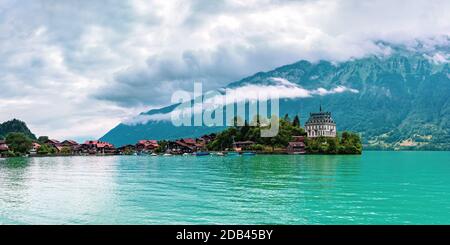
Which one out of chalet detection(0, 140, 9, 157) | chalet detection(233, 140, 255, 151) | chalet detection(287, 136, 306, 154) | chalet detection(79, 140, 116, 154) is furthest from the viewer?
chalet detection(79, 140, 116, 154)

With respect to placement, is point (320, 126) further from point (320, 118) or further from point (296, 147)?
point (296, 147)

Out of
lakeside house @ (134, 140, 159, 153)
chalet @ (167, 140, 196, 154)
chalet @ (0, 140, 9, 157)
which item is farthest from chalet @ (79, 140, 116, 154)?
chalet @ (0, 140, 9, 157)

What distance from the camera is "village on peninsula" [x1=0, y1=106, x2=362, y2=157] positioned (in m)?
78.6

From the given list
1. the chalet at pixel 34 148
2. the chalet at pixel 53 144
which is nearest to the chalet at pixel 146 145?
the chalet at pixel 53 144

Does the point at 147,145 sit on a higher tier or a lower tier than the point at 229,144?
lower

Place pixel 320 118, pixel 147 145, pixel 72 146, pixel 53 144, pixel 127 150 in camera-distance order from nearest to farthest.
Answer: pixel 53 144 → pixel 72 146 → pixel 147 145 → pixel 127 150 → pixel 320 118

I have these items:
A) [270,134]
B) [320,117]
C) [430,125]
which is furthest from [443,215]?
[430,125]

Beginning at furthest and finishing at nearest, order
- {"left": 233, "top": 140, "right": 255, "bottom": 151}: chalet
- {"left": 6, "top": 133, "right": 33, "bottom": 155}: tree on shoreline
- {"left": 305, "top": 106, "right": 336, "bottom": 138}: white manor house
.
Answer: {"left": 305, "top": 106, "right": 336, "bottom": 138}: white manor house → {"left": 233, "top": 140, "right": 255, "bottom": 151}: chalet → {"left": 6, "top": 133, "right": 33, "bottom": 155}: tree on shoreline

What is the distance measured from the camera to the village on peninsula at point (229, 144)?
78625 millimetres

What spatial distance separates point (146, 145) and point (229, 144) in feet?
67.2

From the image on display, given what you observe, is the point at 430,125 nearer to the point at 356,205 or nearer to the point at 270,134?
the point at 270,134

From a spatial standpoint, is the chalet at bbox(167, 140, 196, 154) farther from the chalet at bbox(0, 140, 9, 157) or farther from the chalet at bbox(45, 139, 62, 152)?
the chalet at bbox(0, 140, 9, 157)

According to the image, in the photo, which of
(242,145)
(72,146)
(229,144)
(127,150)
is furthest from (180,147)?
(72,146)

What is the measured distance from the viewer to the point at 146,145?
3900 inches
